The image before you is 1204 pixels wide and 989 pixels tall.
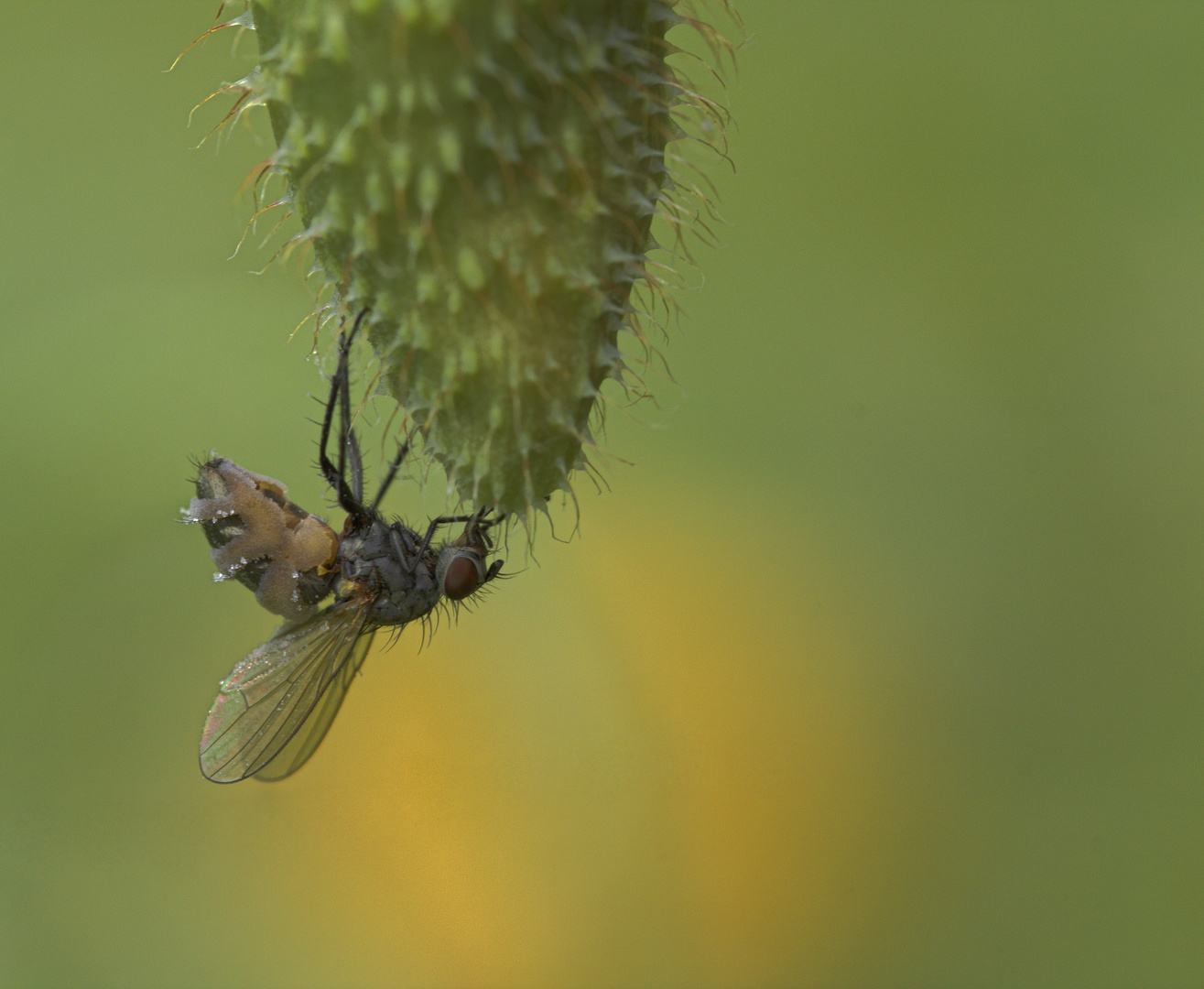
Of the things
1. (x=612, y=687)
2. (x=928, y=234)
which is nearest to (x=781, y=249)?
(x=928, y=234)

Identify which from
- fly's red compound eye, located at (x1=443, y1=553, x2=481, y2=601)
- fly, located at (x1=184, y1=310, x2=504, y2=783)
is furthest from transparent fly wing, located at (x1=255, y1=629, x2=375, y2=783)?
fly's red compound eye, located at (x1=443, y1=553, x2=481, y2=601)

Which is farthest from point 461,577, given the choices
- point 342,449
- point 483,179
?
point 483,179

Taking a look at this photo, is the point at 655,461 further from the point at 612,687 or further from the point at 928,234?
the point at 928,234

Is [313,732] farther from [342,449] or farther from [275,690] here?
[342,449]

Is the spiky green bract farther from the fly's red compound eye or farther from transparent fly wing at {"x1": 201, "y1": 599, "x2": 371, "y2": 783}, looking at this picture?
transparent fly wing at {"x1": 201, "y1": 599, "x2": 371, "y2": 783}

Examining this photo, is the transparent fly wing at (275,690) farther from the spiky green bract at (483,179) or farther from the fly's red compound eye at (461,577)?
the spiky green bract at (483,179)

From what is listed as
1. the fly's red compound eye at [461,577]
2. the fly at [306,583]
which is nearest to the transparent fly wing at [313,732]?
the fly at [306,583]
